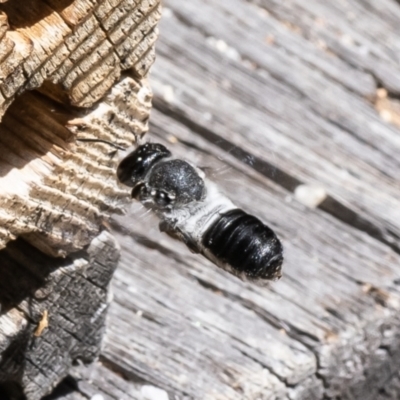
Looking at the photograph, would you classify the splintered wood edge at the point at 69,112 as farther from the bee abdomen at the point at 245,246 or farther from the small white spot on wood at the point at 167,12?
the small white spot on wood at the point at 167,12

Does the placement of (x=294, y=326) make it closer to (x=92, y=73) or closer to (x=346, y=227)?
(x=346, y=227)

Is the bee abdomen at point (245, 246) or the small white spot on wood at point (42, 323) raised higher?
the bee abdomen at point (245, 246)

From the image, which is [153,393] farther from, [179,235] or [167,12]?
[167,12]

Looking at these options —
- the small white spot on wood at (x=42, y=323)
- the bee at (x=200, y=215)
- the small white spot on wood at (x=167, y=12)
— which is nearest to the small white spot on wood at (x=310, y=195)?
the bee at (x=200, y=215)

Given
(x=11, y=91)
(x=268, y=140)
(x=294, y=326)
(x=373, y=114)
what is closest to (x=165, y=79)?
(x=268, y=140)

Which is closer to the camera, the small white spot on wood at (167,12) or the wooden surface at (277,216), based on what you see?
the wooden surface at (277,216)

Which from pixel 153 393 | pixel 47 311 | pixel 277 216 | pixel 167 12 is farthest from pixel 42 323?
pixel 167 12
